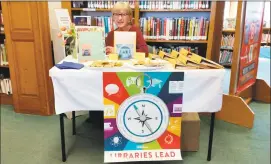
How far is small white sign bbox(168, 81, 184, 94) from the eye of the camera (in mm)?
1746

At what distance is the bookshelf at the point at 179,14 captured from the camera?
9.42 ft

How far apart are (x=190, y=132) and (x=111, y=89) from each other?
2.74 feet

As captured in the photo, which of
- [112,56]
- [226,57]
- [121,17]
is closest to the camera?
[112,56]

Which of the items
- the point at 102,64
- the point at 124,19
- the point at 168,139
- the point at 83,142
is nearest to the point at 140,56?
the point at 102,64

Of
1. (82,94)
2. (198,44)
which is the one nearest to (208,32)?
(198,44)

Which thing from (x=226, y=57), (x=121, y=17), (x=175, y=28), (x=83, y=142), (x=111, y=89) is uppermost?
(x=121, y=17)

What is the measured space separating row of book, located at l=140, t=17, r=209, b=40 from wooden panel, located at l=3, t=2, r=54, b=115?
1.15 meters

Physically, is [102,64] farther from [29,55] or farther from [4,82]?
[4,82]

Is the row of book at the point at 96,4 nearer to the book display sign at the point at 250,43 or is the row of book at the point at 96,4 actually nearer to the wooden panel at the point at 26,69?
the wooden panel at the point at 26,69

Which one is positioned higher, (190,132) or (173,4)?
(173,4)

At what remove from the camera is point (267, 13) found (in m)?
5.94

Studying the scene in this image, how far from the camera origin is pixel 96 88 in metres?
1.75

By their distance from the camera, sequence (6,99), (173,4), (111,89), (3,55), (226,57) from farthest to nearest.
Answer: (226,57) < (6,99) < (3,55) < (173,4) < (111,89)

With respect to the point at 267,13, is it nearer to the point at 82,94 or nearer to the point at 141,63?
the point at 141,63
